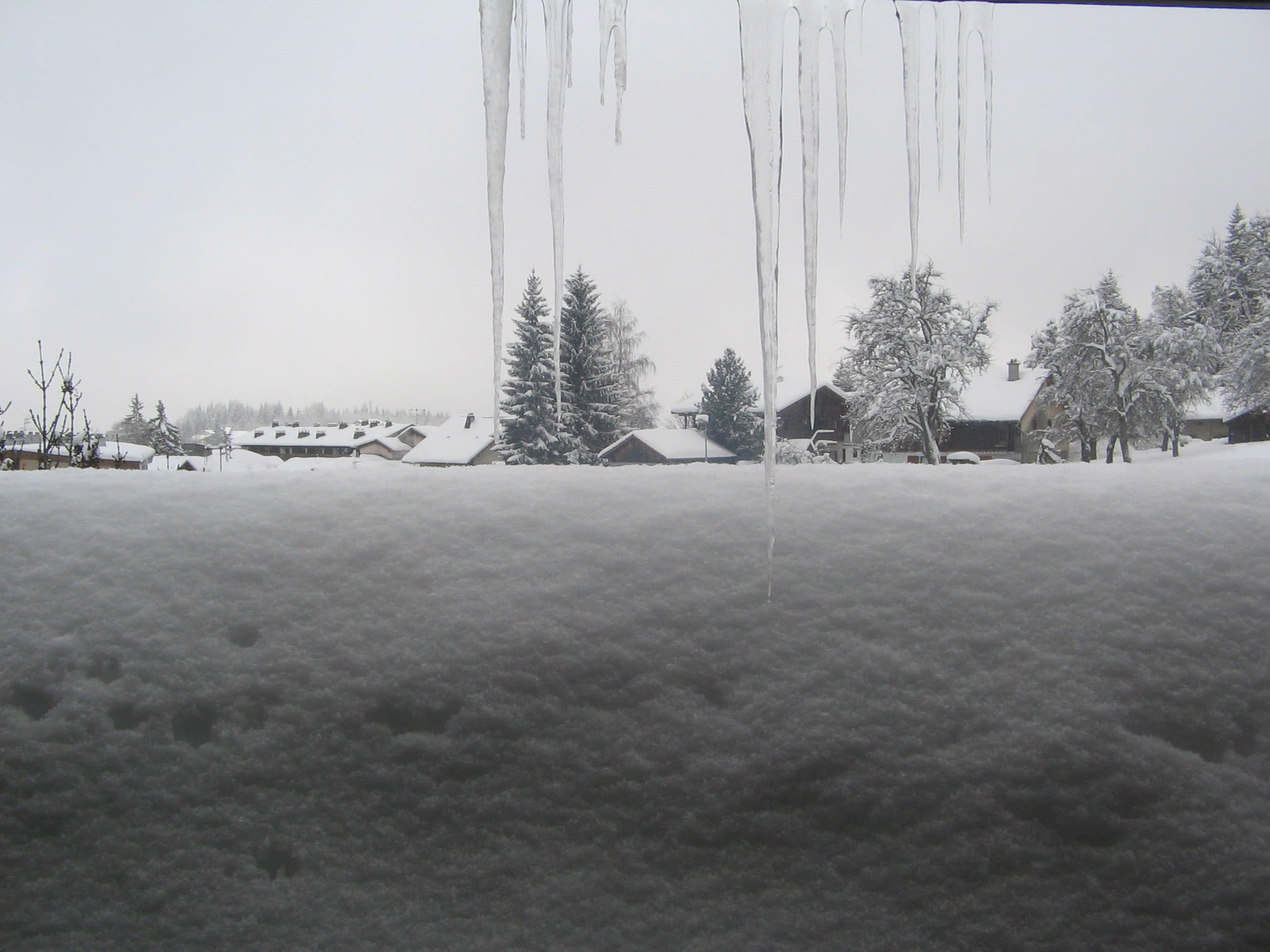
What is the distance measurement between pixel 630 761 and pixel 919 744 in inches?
21.4

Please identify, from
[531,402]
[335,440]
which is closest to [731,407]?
[531,402]

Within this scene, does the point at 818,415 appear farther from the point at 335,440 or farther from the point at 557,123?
the point at 335,440

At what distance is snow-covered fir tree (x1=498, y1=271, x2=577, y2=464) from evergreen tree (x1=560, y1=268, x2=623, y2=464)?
0.58 m

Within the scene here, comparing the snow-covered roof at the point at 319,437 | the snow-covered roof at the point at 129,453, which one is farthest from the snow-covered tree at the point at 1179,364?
the snow-covered roof at the point at 319,437

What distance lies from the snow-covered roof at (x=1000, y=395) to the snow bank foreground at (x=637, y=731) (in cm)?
2819

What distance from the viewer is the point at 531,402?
24.6 meters

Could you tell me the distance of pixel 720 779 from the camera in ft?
4.13

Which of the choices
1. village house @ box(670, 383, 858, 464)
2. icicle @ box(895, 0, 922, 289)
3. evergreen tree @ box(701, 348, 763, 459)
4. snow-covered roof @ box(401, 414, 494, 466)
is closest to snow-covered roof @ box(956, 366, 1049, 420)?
village house @ box(670, 383, 858, 464)

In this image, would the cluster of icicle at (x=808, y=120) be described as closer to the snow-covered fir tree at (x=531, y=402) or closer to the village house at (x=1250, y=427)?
the snow-covered fir tree at (x=531, y=402)

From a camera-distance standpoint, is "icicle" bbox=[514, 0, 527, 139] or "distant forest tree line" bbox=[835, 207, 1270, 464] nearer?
"icicle" bbox=[514, 0, 527, 139]

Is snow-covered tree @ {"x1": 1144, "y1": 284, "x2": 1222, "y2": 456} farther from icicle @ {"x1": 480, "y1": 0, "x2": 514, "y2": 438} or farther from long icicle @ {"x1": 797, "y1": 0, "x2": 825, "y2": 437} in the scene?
icicle @ {"x1": 480, "y1": 0, "x2": 514, "y2": 438}

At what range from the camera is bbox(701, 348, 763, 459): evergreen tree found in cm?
2883

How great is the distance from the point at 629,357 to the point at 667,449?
174 inches

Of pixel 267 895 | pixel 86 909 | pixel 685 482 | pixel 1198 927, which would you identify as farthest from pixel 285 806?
pixel 1198 927
